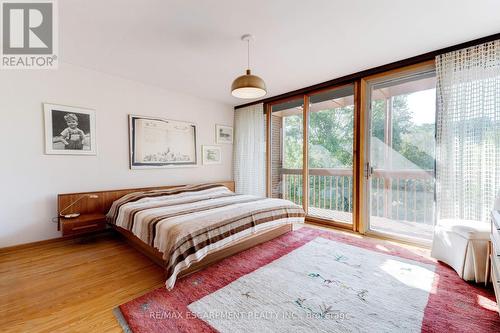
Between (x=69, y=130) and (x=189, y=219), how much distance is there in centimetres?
226

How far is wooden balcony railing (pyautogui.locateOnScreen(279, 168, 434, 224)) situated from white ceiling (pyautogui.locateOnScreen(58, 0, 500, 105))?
5.20 ft

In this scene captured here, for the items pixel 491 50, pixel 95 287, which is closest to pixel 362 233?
pixel 491 50

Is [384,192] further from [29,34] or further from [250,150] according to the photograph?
[29,34]

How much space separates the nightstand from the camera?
8.75ft

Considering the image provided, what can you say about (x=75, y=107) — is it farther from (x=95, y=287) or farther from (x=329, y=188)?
(x=329, y=188)

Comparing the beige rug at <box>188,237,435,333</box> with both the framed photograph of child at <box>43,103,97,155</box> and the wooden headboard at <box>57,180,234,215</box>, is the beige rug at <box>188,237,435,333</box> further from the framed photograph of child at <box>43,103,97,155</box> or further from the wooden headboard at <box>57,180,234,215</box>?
the framed photograph of child at <box>43,103,97,155</box>

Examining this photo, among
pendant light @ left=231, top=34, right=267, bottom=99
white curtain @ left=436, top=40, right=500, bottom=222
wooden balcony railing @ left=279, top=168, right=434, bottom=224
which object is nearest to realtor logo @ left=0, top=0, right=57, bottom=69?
pendant light @ left=231, top=34, right=267, bottom=99

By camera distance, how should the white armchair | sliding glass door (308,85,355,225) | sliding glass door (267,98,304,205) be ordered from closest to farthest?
the white armchair
sliding glass door (308,85,355,225)
sliding glass door (267,98,304,205)

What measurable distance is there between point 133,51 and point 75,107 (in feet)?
4.05

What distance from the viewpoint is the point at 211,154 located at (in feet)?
15.7

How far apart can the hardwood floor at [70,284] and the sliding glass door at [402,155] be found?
3108 mm

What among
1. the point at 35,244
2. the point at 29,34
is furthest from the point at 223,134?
the point at 35,244

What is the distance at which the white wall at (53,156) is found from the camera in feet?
8.80

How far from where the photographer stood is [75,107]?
310 centimetres
